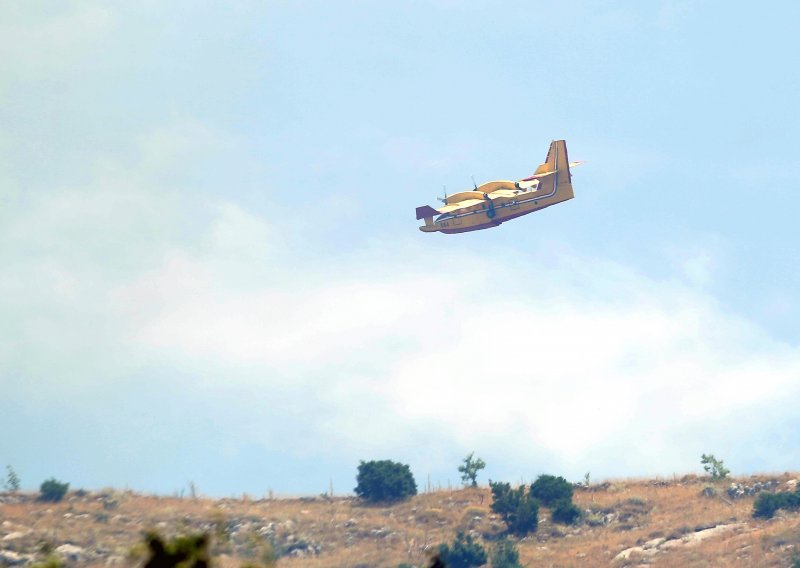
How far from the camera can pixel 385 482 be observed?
79.2 meters

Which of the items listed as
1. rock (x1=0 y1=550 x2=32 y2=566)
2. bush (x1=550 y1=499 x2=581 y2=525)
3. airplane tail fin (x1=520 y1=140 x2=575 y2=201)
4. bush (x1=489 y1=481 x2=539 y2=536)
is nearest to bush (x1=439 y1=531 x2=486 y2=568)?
bush (x1=489 y1=481 x2=539 y2=536)


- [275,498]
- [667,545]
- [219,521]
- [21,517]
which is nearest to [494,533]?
[667,545]

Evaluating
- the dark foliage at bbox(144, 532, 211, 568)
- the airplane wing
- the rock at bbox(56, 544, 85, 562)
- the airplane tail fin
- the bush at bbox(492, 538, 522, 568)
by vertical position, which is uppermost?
the airplane tail fin

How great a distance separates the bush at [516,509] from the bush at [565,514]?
3.82ft

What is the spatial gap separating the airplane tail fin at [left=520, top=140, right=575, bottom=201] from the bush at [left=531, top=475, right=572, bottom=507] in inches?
887

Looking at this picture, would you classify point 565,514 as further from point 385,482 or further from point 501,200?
point 501,200

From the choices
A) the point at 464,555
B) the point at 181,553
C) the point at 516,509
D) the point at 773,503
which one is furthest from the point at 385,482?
the point at 181,553

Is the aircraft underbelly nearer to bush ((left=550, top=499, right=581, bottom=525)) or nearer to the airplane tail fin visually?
the airplane tail fin

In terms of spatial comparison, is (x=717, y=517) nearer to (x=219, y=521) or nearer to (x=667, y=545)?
(x=667, y=545)

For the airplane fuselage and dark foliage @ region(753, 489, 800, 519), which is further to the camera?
the airplane fuselage

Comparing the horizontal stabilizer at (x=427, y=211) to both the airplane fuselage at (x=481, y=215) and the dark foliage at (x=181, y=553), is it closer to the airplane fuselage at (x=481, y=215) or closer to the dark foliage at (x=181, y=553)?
the airplane fuselage at (x=481, y=215)

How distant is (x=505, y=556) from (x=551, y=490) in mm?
12259

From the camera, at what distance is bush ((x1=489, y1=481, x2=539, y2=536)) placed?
7119 cm

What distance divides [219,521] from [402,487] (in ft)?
232
